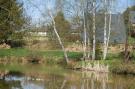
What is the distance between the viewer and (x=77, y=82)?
27.3 m

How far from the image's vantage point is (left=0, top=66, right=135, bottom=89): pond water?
Answer: 80.6ft

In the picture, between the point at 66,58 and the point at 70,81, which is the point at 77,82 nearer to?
the point at 70,81

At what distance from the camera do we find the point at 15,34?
20250mm

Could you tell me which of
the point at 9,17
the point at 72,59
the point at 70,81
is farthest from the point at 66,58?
the point at 9,17

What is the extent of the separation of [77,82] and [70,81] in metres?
0.82

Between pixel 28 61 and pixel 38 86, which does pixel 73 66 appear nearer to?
pixel 28 61

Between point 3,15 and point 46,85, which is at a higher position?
point 3,15

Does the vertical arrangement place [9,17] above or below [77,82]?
above

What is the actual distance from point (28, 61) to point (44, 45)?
13.6m

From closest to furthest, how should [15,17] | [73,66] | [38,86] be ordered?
[15,17] < [38,86] < [73,66]

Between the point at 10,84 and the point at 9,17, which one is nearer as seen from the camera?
the point at 9,17

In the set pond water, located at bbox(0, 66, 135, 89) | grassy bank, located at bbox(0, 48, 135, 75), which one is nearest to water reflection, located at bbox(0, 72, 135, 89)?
pond water, located at bbox(0, 66, 135, 89)

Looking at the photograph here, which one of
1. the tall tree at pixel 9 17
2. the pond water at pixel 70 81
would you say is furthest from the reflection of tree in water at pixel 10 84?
the tall tree at pixel 9 17

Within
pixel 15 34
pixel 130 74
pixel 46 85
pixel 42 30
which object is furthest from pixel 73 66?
pixel 42 30
